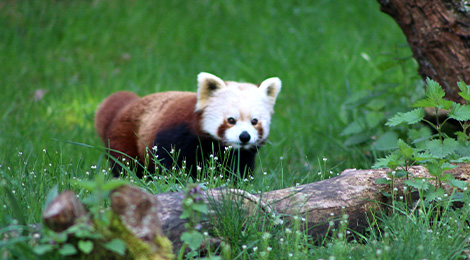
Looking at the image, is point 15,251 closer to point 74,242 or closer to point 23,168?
point 74,242

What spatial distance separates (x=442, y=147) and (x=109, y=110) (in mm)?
2959

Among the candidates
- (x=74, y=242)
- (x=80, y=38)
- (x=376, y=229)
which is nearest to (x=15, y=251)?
(x=74, y=242)

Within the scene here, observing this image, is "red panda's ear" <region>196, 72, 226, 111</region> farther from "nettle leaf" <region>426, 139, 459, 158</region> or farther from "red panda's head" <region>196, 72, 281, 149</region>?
"nettle leaf" <region>426, 139, 459, 158</region>

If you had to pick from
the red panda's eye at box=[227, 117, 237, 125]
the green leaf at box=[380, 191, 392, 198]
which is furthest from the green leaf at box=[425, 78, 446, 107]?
the red panda's eye at box=[227, 117, 237, 125]

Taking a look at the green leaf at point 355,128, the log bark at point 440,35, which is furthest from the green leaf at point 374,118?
the log bark at point 440,35

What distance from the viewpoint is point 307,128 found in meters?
5.74

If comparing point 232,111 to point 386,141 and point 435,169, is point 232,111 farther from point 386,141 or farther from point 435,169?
point 435,169

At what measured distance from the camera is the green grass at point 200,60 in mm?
5265

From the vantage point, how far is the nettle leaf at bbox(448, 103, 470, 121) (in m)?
3.07

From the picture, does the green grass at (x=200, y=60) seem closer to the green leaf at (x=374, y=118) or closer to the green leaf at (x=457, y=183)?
the green leaf at (x=374, y=118)

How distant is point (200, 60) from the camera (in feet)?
24.2

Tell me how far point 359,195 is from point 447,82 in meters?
1.58

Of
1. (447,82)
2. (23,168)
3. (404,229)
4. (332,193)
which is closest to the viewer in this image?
(404,229)

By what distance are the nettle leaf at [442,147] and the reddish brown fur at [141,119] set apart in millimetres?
1718
